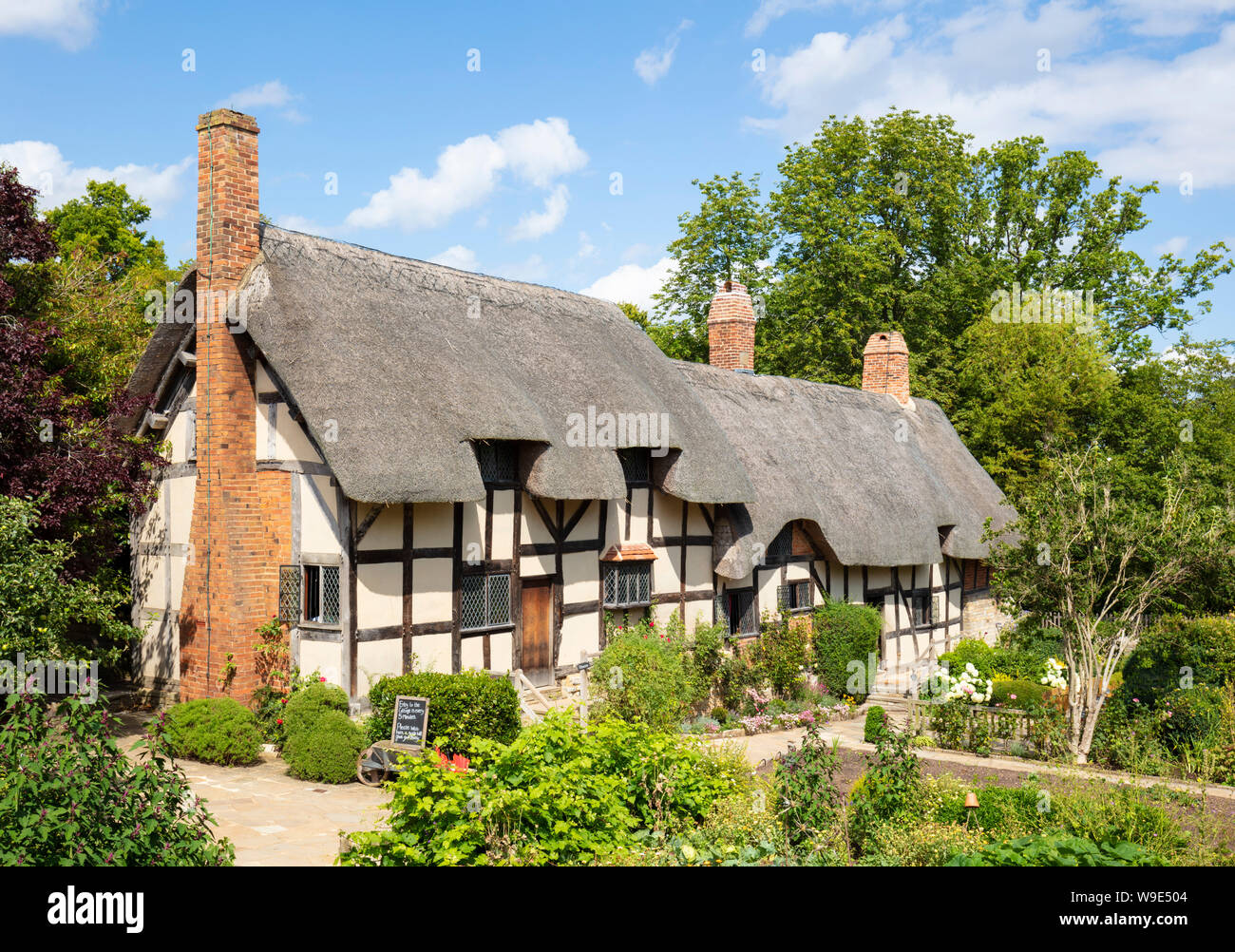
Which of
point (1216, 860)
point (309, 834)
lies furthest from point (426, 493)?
point (1216, 860)

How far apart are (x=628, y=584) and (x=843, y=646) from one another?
5674 mm

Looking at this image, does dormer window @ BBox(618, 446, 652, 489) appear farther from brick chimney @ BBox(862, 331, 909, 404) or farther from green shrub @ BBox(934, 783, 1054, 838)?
brick chimney @ BBox(862, 331, 909, 404)

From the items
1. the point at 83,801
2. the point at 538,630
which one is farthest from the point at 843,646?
the point at 83,801

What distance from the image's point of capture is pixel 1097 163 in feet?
116

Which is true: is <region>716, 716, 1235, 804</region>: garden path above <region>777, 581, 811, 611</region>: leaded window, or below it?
below

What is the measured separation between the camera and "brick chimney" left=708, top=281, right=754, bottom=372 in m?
24.1

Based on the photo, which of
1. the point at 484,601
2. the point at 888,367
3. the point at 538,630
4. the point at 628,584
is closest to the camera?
the point at 484,601

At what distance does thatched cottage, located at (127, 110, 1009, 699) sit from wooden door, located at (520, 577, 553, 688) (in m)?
0.03

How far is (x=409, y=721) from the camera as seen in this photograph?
12484 millimetres

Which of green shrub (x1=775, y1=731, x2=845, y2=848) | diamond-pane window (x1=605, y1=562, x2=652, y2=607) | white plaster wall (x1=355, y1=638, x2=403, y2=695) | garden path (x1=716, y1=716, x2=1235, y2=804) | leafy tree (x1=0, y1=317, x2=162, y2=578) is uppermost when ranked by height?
leafy tree (x1=0, y1=317, x2=162, y2=578)

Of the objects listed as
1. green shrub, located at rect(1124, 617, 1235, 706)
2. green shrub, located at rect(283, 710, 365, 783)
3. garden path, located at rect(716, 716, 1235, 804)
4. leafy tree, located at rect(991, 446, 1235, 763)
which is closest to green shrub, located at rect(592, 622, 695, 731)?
garden path, located at rect(716, 716, 1235, 804)

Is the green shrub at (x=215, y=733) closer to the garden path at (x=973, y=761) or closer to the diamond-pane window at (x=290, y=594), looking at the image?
the diamond-pane window at (x=290, y=594)

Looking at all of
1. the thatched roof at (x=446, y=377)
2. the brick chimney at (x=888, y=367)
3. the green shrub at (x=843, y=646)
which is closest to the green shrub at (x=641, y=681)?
the thatched roof at (x=446, y=377)

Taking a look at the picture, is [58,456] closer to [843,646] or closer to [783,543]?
[783,543]
